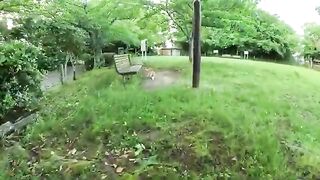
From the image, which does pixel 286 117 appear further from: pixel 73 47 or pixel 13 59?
pixel 73 47

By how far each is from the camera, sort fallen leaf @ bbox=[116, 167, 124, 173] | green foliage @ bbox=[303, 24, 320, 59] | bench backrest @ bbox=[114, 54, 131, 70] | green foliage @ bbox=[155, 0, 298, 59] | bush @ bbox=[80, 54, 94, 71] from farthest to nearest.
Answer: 1. green foliage @ bbox=[303, 24, 320, 59]
2. bush @ bbox=[80, 54, 94, 71]
3. green foliage @ bbox=[155, 0, 298, 59]
4. bench backrest @ bbox=[114, 54, 131, 70]
5. fallen leaf @ bbox=[116, 167, 124, 173]

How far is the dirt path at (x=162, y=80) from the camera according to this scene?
7738mm

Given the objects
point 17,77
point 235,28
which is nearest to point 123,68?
point 17,77

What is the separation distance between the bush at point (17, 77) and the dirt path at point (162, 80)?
229cm

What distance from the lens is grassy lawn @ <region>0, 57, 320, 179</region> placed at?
4.81 meters

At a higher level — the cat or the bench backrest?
the bench backrest

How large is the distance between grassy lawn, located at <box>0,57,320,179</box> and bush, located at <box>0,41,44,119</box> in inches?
18.7

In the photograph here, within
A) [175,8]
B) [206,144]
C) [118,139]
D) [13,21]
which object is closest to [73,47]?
[13,21]

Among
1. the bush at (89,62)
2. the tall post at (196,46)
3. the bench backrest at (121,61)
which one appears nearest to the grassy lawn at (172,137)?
the tall post at (196,46)

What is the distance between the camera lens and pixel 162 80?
8352 millimetres

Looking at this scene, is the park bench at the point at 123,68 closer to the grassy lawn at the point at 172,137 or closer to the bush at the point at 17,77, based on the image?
the grassy lawn at the point at 172,137

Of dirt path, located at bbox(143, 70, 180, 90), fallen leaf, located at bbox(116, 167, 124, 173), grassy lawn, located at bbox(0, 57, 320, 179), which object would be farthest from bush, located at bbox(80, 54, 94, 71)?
fallen leaf, located at bbox(116, 167, 124, 173)

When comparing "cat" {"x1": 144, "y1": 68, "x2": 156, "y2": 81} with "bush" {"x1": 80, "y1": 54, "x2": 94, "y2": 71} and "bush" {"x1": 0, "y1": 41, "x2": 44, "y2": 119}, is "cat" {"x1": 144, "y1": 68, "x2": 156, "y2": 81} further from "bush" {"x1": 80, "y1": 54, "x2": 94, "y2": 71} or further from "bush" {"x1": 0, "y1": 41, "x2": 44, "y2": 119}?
"bush" {"x1": 80, "y1": 54, "x2": 94, "y2": 71}

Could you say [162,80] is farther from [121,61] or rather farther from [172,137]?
[172,137]
